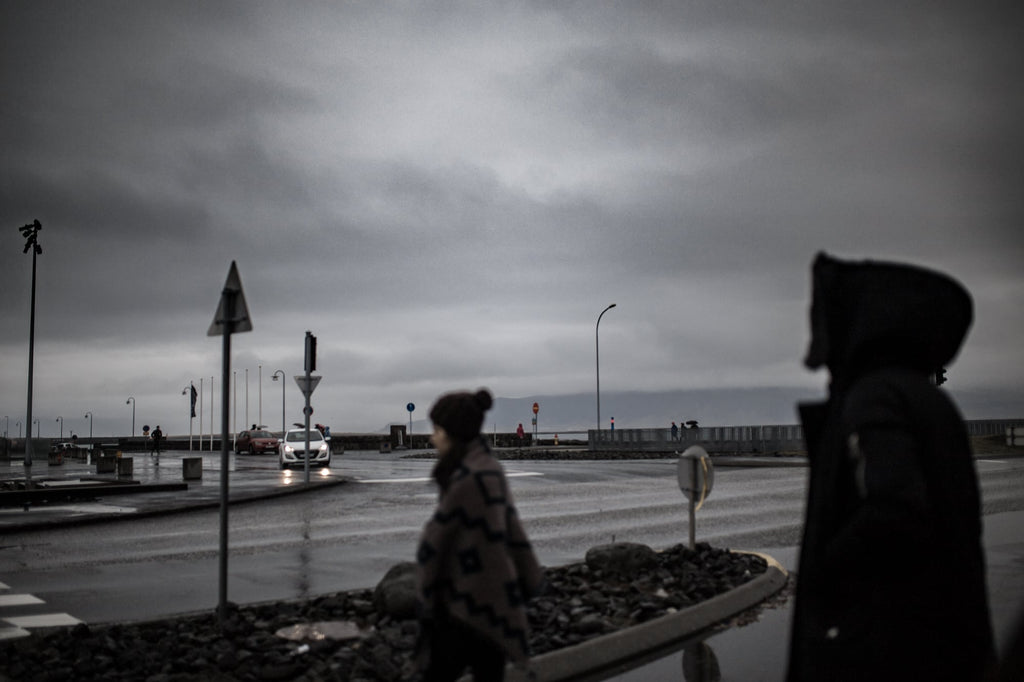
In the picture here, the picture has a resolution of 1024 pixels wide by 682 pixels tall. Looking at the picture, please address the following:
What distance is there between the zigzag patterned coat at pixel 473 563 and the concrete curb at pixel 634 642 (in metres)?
1.50

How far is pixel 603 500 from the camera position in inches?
718

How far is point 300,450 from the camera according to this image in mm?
38094

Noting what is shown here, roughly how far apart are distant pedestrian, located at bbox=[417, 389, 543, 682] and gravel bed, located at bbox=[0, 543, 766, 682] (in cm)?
82

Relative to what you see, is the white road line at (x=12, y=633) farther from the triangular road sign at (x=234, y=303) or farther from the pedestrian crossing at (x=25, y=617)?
the triangular road sign at (x=234, y=303)

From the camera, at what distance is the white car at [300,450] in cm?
3547

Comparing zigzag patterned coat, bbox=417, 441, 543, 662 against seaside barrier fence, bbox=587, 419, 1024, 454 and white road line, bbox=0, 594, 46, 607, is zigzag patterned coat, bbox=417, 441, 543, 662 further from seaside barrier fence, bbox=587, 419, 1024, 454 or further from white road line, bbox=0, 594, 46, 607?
seaside barrier fence, bbox=587, 419, 1024, 454

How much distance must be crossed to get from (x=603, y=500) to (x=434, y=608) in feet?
48.5

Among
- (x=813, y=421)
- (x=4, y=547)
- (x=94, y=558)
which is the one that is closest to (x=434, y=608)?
(x=813, y=421)

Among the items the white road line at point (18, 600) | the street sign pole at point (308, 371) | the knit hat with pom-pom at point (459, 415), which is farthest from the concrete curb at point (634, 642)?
the street sign pole at point (308, 371)

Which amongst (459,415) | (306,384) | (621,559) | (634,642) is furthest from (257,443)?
(459,415)

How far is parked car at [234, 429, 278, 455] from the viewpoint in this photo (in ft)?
191

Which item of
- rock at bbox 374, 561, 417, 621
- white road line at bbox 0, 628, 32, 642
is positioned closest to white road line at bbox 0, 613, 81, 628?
white road line at bbox 0, 628, 32, 642

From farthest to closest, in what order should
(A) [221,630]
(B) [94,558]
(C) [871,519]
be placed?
(B) [94,558] → (A) [221,630] → (C) [871,519]

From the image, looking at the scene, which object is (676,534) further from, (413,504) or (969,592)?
(969,592)
